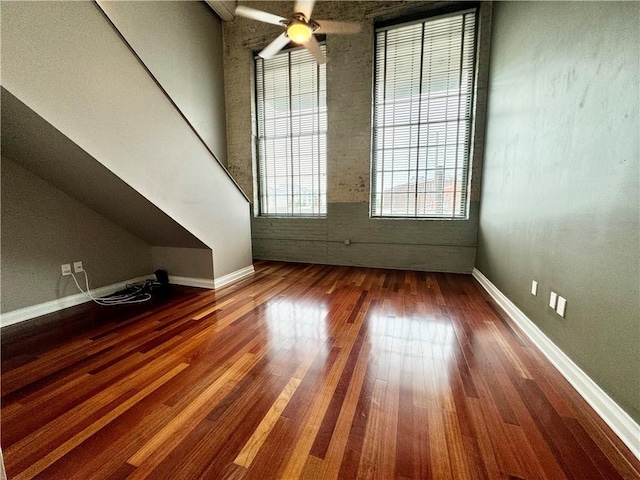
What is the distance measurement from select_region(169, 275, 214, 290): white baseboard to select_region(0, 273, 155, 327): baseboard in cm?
55

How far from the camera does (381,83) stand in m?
4.15

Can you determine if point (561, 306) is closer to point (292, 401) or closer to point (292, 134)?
point (292, 401)

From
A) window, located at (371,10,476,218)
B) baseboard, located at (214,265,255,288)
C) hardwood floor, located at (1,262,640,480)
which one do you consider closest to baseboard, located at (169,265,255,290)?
baseboard, located at (214,265,255,288)

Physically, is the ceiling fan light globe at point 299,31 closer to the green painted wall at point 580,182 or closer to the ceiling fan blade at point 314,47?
the ceiling fan blade at point 314,47

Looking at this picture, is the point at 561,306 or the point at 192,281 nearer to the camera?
the point at 561,306

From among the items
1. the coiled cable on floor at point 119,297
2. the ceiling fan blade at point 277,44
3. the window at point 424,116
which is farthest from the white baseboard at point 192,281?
the ceiling fan blade at point 277,44

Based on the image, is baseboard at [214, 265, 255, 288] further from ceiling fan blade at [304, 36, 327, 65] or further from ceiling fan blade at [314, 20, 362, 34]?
ceiling fan blade at [314, 20, 362, 34]

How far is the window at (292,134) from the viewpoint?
4598 mm

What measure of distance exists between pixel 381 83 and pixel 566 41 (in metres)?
2.71

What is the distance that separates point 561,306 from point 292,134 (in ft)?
14.6

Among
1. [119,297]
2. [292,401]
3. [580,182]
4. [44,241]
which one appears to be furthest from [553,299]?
[44,241]

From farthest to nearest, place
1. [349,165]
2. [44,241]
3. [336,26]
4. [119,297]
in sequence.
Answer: [349,165]
[336,26]
[119,297]
[44,241]

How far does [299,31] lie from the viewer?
284 centimetres

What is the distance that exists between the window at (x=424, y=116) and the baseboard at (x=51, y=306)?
393cm
